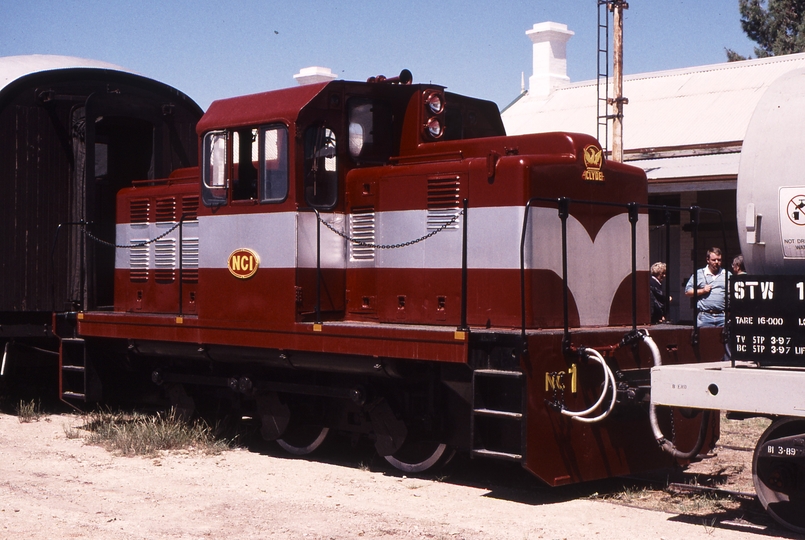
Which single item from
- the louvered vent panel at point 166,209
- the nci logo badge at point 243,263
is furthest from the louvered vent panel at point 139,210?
the nci logo badge at point 243,263

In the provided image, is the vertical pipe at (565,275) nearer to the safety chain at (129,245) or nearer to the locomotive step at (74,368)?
the safety chain at (129,245)

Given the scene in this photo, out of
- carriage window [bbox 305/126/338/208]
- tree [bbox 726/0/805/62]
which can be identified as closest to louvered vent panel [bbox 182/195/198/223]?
carriage window [bbox 305/126/338/208]

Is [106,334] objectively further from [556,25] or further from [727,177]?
[556,25]

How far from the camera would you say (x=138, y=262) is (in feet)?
35.4

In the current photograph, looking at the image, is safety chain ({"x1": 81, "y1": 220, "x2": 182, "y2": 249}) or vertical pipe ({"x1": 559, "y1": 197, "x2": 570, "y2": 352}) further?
safety chain ({"x1": 81, "y1": 220, "x2": 182, "y2": 249})

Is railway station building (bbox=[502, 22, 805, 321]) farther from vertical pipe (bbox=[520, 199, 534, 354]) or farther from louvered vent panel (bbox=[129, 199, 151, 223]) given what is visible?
vertical pipe (bbox=[520, 199, 534, 354])

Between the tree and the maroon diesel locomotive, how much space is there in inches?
986

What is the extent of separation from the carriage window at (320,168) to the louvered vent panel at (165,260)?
220cm

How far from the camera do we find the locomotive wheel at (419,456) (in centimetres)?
834

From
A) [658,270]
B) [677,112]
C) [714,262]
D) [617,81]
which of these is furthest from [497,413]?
[677,112]

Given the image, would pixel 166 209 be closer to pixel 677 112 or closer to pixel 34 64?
pixel 34 64

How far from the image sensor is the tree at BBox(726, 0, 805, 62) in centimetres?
3162

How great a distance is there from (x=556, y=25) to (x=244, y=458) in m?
18.0

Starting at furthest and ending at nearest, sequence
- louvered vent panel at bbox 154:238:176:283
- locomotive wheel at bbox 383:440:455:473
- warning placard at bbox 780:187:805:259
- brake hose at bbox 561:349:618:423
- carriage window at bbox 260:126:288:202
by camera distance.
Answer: louvered vent panel at bbox 154:238:176:283 < carriage window at bbox 260:126:288:202 < locomotive wheel at bbox 383:440:455:473 < brake hose at bbox 561:349:618:423 < warning placard at bbox 780:187:805:259
